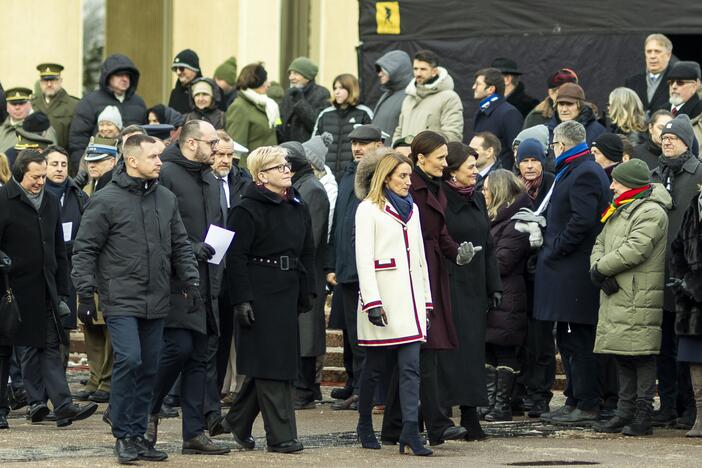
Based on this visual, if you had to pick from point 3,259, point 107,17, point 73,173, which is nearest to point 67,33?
point 73,173

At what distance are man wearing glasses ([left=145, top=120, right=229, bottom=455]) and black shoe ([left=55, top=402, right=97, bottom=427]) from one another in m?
1.27

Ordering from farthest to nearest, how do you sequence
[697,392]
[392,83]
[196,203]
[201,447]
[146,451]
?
[392,83], [697,392], [196,203], [201,447], [146,451]

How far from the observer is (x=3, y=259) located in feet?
41.7

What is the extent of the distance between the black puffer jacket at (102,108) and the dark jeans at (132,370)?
6921mm

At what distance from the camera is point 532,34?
17672mm

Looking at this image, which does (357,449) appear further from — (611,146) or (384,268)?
(611,146)

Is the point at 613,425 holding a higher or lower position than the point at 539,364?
lower

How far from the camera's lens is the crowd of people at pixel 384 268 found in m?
11.2

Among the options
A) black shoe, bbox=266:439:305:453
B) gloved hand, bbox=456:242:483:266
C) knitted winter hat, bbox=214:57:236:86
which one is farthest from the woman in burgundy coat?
knitted winter hat, bbox=214:57:236:86

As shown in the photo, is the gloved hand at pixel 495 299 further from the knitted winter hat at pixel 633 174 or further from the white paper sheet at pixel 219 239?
the white paper sheet at pixel 219 239

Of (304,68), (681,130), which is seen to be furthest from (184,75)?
(681,130)

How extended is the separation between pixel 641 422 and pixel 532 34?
5873mm

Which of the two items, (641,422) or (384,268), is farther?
(641,422)

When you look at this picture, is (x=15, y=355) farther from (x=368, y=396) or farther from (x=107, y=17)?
(x=107, y=17)
